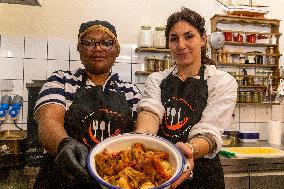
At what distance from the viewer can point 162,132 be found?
1.52 meters

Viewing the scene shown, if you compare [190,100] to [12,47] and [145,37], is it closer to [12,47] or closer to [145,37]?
[145,37]

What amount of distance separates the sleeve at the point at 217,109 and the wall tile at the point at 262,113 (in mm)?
1984

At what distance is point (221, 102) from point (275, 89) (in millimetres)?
2061

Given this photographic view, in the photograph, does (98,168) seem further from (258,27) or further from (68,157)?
(258,27)

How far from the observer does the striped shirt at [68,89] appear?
1377 millimetres

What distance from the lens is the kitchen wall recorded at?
111 inches

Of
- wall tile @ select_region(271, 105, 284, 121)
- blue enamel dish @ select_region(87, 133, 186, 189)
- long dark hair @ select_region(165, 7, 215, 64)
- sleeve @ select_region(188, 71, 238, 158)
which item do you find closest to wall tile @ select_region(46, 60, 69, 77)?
long dark hair @ select_region(165, 7, 215, 64)

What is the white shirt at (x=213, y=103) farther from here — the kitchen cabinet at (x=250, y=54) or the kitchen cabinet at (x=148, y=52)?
the kitchen cabinet at (x=250, y=54)

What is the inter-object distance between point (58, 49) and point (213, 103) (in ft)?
6.16

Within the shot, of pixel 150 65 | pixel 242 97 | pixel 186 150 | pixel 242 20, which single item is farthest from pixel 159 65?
pixel 186 150

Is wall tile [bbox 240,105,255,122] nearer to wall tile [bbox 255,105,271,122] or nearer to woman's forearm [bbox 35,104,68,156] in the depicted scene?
wall tile [bbox 255,105,271,122]

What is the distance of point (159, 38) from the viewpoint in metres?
2.96

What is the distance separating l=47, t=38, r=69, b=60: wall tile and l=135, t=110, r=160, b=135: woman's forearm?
1662 millimetres

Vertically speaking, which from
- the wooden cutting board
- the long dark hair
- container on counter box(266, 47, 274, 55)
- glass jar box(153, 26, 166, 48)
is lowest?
the wooden cutting board
